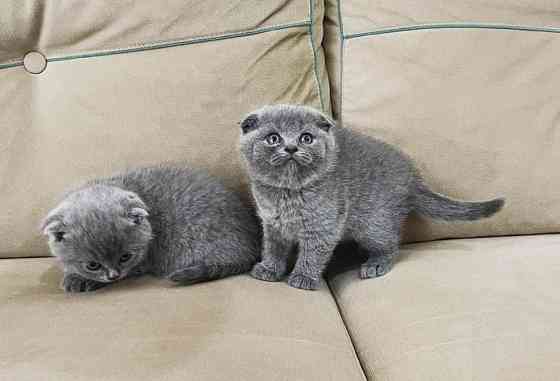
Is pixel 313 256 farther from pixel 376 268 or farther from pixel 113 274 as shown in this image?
pixel 113 274

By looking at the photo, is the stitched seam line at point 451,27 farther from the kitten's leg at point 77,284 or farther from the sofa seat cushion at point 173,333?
the kitten's leg at point 77,284

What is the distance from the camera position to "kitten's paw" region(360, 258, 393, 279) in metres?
1.37

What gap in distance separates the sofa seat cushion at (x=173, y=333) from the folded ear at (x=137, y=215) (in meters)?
0.15

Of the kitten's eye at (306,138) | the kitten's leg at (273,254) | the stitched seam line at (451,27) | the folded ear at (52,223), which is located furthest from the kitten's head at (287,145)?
the folded ear at (52,223)

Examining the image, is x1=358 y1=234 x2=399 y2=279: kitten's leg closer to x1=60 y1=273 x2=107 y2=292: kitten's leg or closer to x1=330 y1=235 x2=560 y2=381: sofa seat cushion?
x1=330 y1=235 x2=560 y2=381: sofa seat cushion

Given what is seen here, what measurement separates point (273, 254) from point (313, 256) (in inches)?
4.2

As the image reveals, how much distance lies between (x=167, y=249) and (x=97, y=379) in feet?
1.82

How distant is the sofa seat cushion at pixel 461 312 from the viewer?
931 millimetres

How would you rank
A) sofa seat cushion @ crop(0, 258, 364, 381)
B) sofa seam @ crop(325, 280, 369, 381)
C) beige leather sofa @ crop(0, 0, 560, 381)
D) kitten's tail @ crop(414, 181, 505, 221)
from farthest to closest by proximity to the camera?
kitten's tail @ crop(414, 181, 505, 221) < beige leather sofa @ crop(0, 0, 560, 381) < sofa seam @ crop(325, 280, 369, 381) < sofa seat cushion @ crop(0, 258, 364, 381)

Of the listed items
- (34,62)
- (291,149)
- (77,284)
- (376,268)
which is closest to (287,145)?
(291,149)

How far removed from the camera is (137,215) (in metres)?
1.31

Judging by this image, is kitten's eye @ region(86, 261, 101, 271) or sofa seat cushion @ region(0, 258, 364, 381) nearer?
sofa seat cushion @ region(0, 258, 364, 381)

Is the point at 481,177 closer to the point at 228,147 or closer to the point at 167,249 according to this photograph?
the point at 228,147

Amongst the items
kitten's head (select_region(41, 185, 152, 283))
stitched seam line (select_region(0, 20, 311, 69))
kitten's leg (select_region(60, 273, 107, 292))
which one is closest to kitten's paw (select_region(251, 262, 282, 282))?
kitten's head (select_region(41, 185, 152, 283))
